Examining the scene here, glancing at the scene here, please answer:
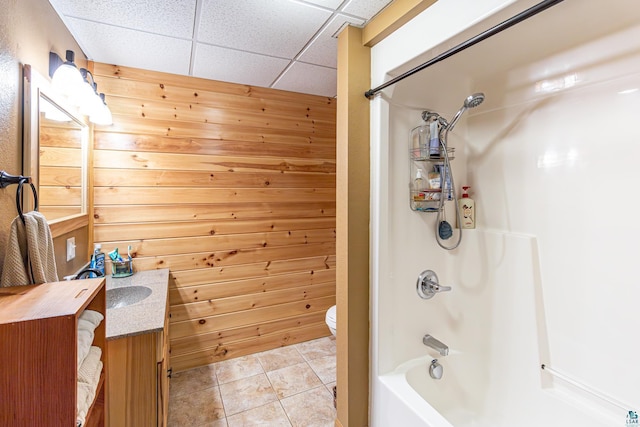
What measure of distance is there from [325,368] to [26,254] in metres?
2.14

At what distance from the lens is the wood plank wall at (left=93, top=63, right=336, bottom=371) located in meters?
2.22

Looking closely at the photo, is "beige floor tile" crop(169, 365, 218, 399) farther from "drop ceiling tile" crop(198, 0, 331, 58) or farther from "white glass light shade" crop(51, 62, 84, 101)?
"drop ceiling tile" crop(198, 0, 331, 58)

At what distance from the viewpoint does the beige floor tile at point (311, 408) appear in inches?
74.0

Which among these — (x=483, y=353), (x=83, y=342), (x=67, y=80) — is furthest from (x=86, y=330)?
(x=483, y=353)

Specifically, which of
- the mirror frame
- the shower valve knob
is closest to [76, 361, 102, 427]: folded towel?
the mirror frame

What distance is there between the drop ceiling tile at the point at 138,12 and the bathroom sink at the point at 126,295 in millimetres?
1566

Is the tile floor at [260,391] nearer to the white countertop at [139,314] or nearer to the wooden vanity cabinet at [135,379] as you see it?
the wooden vanity cabinet at [135,379]

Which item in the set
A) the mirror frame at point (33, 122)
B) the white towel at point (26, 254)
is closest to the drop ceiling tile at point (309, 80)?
the mirror frame at point (33, 122)

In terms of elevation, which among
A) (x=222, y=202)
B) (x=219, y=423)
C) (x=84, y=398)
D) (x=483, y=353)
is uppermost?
(x=222, y=202)

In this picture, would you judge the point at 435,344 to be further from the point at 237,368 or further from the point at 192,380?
the point at 192,380

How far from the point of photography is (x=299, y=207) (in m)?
2.82

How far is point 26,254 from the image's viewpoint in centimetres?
93

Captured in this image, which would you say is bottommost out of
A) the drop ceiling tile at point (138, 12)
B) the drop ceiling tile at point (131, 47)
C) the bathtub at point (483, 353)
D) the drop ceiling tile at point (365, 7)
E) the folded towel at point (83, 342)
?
the bathtub at point (483, 353)

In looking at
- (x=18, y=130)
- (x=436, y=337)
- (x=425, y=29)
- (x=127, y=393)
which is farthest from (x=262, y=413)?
(x=425, y=29)
